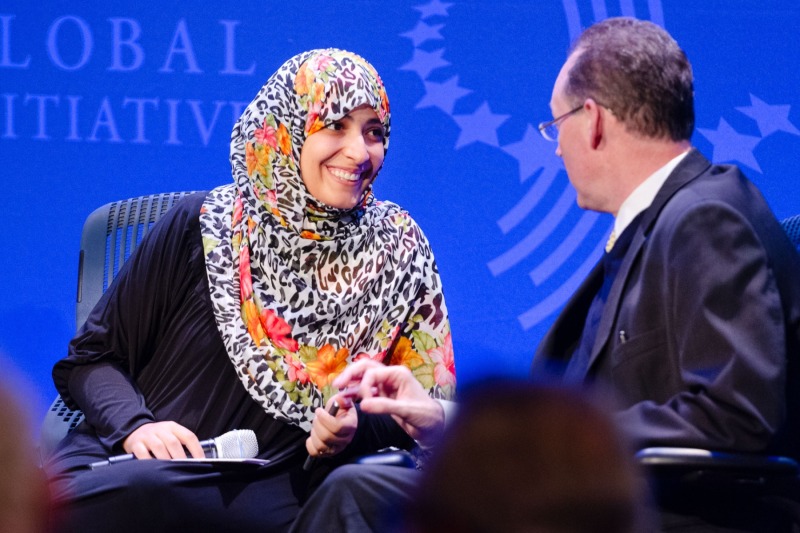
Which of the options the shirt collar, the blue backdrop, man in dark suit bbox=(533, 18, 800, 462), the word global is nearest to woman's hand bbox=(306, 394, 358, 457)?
man in dark suit bbox=(533, 18, 800, 462)

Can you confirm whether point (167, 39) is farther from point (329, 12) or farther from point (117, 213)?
point (117, 213)

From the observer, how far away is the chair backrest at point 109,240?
2889 mm

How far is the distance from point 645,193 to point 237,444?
3.36 feet

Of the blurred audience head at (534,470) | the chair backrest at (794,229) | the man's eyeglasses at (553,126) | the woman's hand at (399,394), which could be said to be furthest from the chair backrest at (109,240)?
the blurred audience head at (534,470)

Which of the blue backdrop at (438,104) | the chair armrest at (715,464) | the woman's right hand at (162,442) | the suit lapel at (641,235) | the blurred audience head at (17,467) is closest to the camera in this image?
the blurred audience head at (17,467)

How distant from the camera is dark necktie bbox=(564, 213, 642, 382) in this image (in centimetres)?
210

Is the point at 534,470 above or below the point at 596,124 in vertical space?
below

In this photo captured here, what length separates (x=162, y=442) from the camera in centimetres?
237

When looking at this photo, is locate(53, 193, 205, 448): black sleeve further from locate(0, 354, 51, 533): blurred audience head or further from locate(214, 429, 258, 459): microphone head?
locate(0, 354, 51, 533): blurred audience head

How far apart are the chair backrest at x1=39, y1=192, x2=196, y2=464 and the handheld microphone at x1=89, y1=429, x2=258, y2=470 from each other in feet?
1.98

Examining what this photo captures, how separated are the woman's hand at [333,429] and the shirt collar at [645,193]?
630 millimetres

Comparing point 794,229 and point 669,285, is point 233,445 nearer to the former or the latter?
point 669,285

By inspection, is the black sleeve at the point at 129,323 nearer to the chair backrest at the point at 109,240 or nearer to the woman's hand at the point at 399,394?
the chair backrest at the point at 109,240

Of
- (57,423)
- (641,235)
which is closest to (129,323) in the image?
(57,423)
